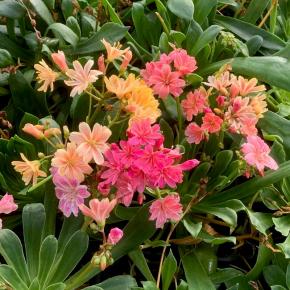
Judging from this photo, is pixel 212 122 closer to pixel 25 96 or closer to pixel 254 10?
pixel 25 96

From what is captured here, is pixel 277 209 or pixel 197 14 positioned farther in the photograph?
pixel 197 14

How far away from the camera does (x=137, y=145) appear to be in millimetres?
1036

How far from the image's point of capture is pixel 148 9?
1.60 metres

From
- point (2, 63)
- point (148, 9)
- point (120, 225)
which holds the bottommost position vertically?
point (120, 225)

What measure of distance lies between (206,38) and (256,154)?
326 mm

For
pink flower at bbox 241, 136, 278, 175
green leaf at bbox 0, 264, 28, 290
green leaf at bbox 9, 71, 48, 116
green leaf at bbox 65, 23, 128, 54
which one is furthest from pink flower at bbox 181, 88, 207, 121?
green leaf at bbox 0, 264, 28, 290

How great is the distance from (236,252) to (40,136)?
52 cm

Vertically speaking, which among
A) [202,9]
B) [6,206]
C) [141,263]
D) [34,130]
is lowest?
[141,263]

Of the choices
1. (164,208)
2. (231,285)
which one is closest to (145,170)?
(164,208)

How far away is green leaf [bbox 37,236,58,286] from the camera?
1114mm

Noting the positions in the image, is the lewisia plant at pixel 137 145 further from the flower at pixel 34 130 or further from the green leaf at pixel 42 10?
the green leaf at pixel 42 10

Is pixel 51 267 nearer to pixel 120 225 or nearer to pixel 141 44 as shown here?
pixel 120 225

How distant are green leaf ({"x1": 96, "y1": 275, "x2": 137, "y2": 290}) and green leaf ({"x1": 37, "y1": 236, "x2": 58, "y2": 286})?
0.10 m

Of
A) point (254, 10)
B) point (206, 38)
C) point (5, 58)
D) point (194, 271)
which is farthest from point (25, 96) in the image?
point (254, 10)
